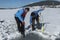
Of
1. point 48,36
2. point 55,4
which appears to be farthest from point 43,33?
point 55,4

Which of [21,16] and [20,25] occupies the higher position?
[21,16]

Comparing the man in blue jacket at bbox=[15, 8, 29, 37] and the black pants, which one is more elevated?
the man in blue jacket at bbox=[15, 8, 29, 37]

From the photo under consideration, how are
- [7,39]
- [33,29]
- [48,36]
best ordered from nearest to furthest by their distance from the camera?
1. [7,39]
2. [48,36]
3. [33,29]

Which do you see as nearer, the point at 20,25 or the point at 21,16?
the point at 21,16

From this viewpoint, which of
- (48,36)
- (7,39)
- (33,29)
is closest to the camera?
(7,39)

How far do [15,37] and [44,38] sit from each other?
3.42 ft

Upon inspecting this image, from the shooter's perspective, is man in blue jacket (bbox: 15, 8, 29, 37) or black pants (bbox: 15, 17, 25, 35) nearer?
man in blue jacket (bbox: 15, 8, 29, 37)

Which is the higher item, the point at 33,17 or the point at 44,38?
the point at 33,17

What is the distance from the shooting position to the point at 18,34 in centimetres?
923

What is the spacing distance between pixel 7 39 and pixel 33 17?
7.74 ft

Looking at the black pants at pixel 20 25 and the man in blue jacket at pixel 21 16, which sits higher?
the man in blue jacket at pixel 21 16

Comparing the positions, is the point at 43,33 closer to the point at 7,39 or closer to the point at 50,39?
the point at 50,39

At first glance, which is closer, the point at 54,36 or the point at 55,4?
the point at 54,36

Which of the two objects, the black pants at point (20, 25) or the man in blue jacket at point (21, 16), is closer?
the man in blue jacket at point (21, 16)
